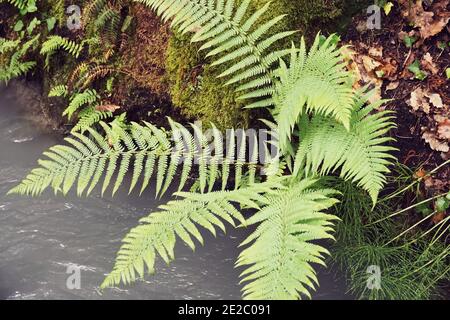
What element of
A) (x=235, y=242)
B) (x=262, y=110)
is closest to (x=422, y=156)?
(x=262, y=110)

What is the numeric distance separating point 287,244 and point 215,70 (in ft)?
5.12

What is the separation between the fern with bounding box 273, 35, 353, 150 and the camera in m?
3.02

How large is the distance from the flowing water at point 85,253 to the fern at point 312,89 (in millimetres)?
1007

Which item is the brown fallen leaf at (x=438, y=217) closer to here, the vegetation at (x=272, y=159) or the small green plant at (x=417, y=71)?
the vegetation at (x=272, y=159)

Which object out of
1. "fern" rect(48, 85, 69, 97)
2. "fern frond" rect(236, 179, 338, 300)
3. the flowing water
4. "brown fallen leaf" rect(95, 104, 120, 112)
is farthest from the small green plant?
"fern" rect(48, 85, 69, 97)

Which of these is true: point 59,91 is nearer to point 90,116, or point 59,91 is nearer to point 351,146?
point 90,116

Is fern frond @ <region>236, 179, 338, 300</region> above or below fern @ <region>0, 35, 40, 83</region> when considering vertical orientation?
below

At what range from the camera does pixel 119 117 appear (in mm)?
4320

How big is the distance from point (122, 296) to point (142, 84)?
1.72m

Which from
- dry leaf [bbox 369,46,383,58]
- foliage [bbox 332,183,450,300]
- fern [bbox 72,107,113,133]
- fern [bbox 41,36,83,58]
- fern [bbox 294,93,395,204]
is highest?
fern [bbox 41,36,83,58]

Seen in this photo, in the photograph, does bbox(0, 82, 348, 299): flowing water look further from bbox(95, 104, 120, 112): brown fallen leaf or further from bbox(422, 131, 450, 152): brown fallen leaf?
bbox(422, 131, 450, 152): brown fallen leaf

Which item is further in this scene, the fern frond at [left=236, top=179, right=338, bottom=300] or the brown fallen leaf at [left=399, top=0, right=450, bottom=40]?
the brown fallen leaf at [left=399, top=0, right=450, bottom=40]

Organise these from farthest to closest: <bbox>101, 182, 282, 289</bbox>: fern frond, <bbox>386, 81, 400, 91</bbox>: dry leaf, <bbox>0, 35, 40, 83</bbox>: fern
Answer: <bbox>0, 35, 40, 83</bbox>: fern
<bbox>386, 81, 400, 91</bbox>: dry leaf
<bbox>101, 182, 282, 289</bbox>: fern frond

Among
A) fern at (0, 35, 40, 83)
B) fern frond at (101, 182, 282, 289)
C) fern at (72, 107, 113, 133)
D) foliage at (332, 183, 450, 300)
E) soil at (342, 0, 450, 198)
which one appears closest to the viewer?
fern frond at (101, 182, 282, 289)
